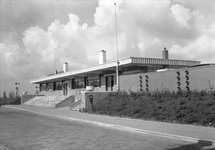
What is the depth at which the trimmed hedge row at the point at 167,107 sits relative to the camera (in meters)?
14.4

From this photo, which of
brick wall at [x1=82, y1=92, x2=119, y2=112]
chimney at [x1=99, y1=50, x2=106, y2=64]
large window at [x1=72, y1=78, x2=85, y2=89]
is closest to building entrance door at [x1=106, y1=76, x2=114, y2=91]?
chimney at [x1=99, y1=50, x2=106, y2=64]

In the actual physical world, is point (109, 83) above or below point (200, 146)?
above

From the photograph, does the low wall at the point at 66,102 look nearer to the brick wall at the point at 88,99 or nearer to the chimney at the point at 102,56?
the chimney at the point at 102,56

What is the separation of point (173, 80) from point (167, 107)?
18.3ft

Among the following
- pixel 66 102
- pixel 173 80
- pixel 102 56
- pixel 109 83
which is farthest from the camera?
pixel 102 56

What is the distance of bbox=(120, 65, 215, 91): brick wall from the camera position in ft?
62.4

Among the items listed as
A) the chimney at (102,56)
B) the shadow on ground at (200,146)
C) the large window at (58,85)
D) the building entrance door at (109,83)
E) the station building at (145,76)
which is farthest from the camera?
the large window at (58,85)

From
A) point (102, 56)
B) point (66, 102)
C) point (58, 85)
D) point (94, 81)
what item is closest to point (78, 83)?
point (94, 81)

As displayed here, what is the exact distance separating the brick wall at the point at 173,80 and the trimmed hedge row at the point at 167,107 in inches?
63.9

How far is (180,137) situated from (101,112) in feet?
39.3

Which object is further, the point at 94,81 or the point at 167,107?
the point at 94,81

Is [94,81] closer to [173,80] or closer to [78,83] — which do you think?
[78,83]

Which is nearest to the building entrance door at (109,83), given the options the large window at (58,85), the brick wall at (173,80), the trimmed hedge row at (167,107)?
the brick wall at (173,80)

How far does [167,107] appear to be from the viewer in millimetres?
17062
